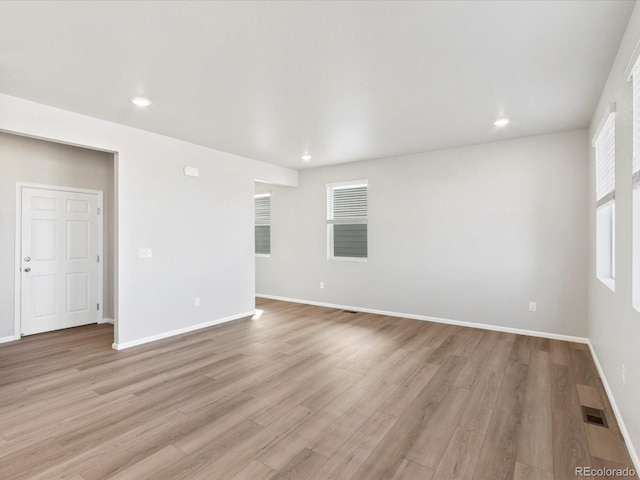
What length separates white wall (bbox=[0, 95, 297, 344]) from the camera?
3.78 meters

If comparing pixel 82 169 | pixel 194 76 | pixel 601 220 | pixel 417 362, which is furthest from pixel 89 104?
pixel 601 220

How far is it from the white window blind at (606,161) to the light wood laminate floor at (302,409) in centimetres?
173

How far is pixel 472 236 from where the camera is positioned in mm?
4938

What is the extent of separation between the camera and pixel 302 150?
5215mm

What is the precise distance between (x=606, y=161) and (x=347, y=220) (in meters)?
3.81

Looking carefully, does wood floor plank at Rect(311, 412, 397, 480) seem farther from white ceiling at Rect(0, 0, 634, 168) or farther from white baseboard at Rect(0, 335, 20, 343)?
white baseboard at Rect(0, 335, 20, 343)

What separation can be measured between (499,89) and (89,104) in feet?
13.1

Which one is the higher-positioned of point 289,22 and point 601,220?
point 289,22

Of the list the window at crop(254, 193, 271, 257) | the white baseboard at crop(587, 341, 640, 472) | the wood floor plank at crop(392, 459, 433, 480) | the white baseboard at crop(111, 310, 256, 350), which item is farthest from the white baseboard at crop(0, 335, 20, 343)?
the white baseboard at crop(587, 341, 640, 472)

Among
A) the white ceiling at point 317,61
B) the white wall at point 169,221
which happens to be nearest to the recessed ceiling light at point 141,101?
the white ceiling at point 317,61

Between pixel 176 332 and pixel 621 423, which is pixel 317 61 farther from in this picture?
pixel 176 332

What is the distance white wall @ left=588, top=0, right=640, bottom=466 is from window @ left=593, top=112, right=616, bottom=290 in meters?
0.35

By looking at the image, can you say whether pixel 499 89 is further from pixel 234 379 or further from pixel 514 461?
pixel 234 379

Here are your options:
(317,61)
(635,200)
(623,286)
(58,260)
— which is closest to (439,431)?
(623,286)
